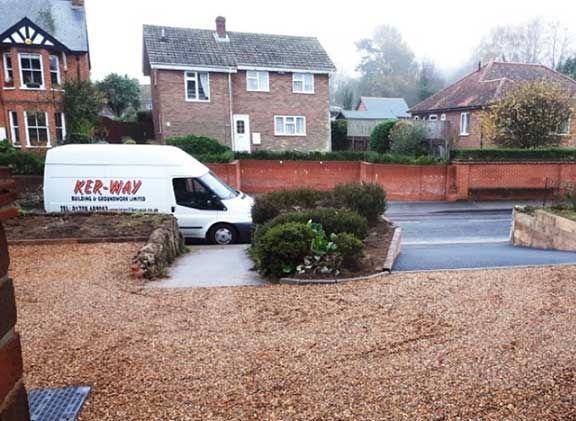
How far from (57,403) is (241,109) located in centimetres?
2731

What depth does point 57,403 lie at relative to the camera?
3.35 meters

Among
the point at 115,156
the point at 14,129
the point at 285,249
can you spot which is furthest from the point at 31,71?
the point at 285,249

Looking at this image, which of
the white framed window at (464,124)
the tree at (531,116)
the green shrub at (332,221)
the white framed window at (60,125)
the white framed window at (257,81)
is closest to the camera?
the green shrub at (332,221)

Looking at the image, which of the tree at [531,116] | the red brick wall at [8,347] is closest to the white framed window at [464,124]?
the tree at [531,116]

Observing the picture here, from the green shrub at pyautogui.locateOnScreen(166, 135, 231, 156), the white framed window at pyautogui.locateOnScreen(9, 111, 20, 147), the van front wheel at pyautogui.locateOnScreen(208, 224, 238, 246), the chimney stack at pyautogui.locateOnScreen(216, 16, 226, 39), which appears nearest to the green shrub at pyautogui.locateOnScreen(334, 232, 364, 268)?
the van front wheel at pyautogui.locateOnScreen(208, 224, 238, 246)

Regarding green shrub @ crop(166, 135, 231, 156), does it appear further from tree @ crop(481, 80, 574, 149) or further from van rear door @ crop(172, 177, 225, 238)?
tree @ crop(481, 80, 574, 149)

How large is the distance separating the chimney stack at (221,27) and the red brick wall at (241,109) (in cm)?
353

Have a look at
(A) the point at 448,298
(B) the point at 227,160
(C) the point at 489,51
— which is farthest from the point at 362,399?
(C) the point at 489,51

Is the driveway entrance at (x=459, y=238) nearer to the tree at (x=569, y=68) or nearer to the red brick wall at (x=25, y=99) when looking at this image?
the red brick wall at (x=25, y=99)

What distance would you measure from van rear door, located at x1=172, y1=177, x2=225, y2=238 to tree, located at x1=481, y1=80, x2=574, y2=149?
17527 millimetres

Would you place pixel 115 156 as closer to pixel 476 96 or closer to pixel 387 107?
pixel 476 96

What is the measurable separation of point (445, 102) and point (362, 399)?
3553cm

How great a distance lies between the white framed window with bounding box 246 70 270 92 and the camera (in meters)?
29.3

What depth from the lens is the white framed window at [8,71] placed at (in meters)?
25.4
